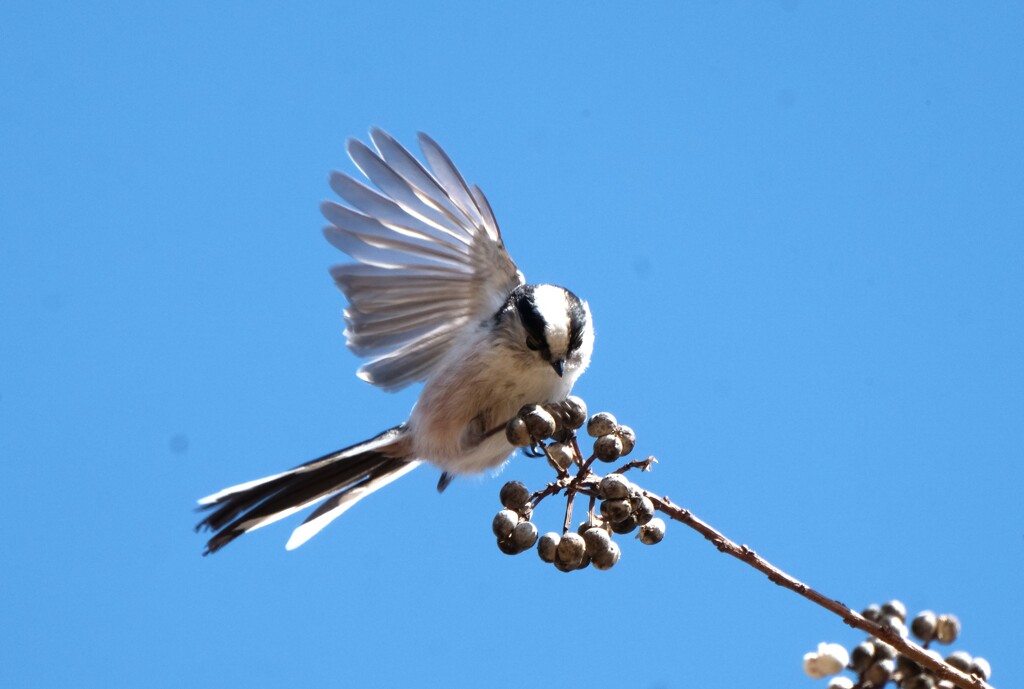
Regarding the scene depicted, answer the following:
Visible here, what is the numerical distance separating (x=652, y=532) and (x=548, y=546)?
22cm

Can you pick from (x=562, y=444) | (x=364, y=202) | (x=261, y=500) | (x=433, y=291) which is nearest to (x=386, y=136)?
(x=364, y=202)

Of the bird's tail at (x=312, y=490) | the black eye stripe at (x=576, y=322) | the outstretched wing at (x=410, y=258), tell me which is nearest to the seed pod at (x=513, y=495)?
the black eye stripe at (x=576, y=322)

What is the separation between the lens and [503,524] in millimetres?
2061

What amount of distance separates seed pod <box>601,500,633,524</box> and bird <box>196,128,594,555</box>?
1.08 m

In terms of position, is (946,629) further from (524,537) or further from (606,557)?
(524,537)

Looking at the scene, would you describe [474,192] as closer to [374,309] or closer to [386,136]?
[386,136]

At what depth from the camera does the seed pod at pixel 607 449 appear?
81.4 inches

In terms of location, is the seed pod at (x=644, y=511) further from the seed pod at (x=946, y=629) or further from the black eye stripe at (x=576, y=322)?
the black eye stripe at (x=576, y=322)

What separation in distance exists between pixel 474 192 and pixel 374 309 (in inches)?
22.7

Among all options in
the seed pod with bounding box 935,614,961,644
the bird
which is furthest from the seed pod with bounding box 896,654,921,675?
the bird

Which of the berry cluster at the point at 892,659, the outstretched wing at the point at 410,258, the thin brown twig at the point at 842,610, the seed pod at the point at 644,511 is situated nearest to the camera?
the thin brown twig at the point at 842,610

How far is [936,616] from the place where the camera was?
1921mm

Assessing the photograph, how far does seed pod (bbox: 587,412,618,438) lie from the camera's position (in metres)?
2.15

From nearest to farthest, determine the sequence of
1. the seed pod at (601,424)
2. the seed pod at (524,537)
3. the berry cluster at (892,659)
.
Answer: the berry cluster at (892,659)
the seed pod at (524,537)
the seed pod at (601,424)
